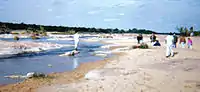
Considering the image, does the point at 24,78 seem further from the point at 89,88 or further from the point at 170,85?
the point at 170,85

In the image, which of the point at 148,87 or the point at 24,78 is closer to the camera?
the point at 148,87

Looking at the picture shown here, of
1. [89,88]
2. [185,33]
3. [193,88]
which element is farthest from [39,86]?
[185,33]

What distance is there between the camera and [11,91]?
1005 centimetres

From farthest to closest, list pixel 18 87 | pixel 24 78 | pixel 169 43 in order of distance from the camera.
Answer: pixel 169 43 → pixel 24 78 → pixel 18 87

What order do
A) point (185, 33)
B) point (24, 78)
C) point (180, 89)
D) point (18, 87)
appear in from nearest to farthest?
point (180, 89) < point (18, 87) < point (24, 78) < point (185, 33)

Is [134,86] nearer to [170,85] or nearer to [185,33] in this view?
[170,85]

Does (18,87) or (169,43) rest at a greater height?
(169,43)

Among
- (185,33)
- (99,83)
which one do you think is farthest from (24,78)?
(185,33)

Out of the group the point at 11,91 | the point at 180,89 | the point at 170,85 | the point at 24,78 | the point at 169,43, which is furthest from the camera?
the point at 169,43

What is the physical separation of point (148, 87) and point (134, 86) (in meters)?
0.55

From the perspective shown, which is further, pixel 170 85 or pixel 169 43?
pixel 169 43

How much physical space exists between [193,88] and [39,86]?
632cm

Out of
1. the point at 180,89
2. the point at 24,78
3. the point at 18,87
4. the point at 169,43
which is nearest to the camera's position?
the point at 180,89

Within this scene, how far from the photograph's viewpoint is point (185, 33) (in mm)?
74750
